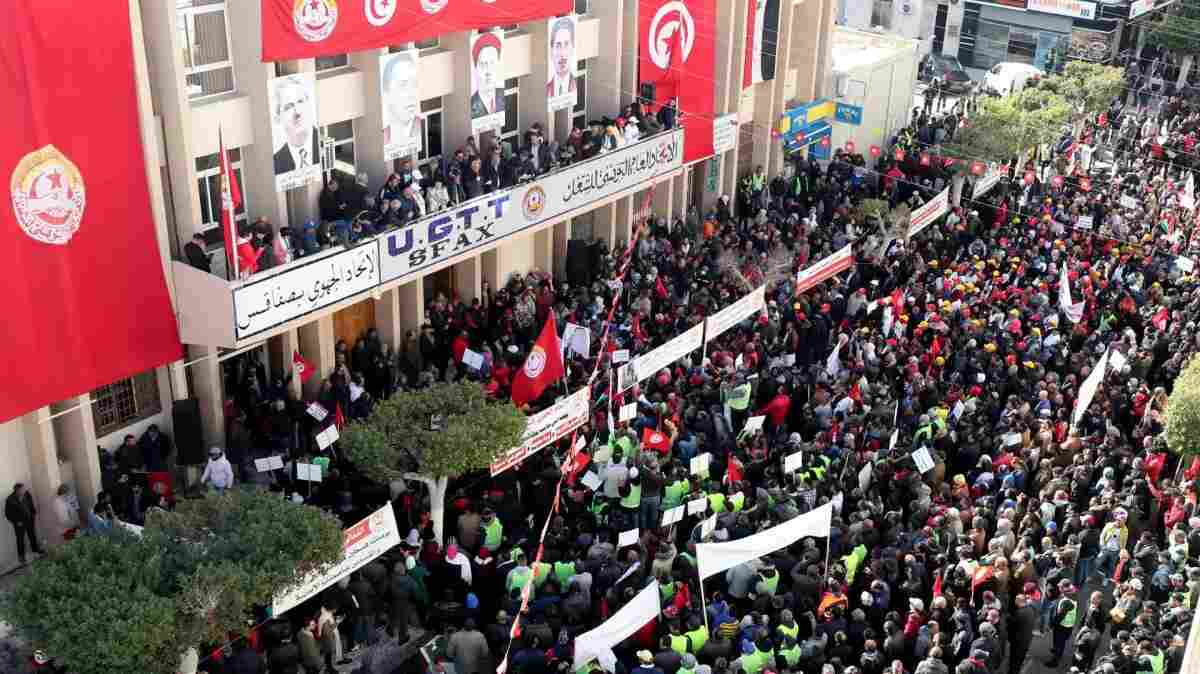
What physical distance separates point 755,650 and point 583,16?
49.3 ft

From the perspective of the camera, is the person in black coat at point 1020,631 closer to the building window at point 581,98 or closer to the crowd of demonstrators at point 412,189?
the crowd of demonstrators at point 412,189

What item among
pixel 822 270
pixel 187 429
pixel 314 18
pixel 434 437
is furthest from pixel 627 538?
pixel 822 270

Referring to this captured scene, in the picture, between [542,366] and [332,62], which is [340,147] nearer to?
[332,62]

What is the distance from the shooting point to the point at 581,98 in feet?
88.8

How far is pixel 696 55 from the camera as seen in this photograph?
28.2 meters

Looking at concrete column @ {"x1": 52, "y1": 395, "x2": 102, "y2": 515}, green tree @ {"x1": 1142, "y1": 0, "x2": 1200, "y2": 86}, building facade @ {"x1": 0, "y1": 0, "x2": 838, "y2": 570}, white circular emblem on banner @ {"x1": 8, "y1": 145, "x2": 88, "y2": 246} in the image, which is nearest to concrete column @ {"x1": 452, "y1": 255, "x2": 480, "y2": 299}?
building facade @ {"x1": 0, "y1": 0, "x2": 838, "y2": 570}

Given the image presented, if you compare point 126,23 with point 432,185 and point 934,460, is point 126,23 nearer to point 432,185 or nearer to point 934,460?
point 432,185

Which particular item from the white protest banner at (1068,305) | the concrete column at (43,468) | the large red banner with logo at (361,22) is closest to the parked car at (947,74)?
the white protest banner at (1068,305)

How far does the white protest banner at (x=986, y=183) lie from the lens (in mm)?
30188

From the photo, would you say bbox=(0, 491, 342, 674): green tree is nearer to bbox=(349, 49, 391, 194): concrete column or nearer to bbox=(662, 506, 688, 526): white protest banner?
bbox=(662, 506, 688, 526): white protest banner

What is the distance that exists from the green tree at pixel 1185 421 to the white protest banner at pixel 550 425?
26.8 feet

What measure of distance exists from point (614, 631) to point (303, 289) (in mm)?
7216

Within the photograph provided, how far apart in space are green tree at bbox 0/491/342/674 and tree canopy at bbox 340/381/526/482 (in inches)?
77.1

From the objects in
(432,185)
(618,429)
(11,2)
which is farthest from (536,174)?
(11,2)
